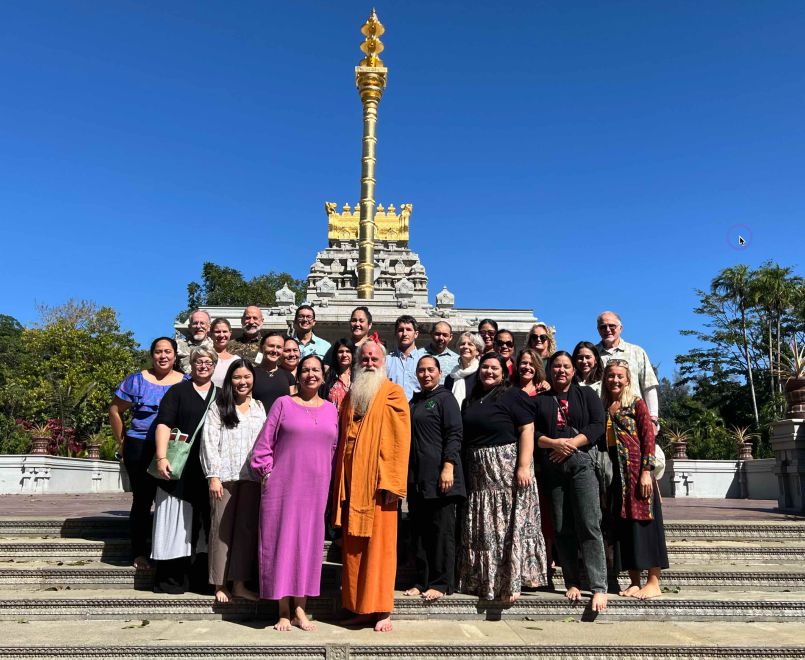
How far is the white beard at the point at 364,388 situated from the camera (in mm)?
4859

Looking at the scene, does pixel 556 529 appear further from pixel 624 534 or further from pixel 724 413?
pixel 724 413

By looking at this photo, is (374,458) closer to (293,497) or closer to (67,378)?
(293,497)

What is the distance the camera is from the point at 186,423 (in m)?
5.27

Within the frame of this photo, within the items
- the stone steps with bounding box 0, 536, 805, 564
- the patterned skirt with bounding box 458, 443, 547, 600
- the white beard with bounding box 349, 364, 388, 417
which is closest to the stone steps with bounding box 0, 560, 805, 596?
the stone steps with bounding box 0, 536, 805, 564

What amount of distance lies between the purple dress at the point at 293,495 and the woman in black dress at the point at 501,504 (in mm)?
1172

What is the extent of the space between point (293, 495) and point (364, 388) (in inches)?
36.2

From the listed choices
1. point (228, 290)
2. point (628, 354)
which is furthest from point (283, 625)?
point (228, 290)

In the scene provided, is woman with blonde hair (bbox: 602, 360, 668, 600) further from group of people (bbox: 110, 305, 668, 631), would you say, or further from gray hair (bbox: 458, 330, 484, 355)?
gray hair (bbox: 458, 330, 484, 355)

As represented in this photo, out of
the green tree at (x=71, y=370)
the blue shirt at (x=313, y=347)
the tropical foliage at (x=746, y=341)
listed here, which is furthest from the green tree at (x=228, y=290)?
the blue shirt at (x=313, y=347)

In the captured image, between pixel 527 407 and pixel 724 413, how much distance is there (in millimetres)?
31340

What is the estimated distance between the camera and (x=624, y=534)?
17.1 feet

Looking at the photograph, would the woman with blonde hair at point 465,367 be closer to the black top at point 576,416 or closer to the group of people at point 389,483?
the group of people at point 389,483

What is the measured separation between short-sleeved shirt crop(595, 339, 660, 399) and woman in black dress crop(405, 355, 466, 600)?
1.86 m

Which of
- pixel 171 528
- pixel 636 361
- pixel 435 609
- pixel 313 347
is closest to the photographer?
pixel 435 609
